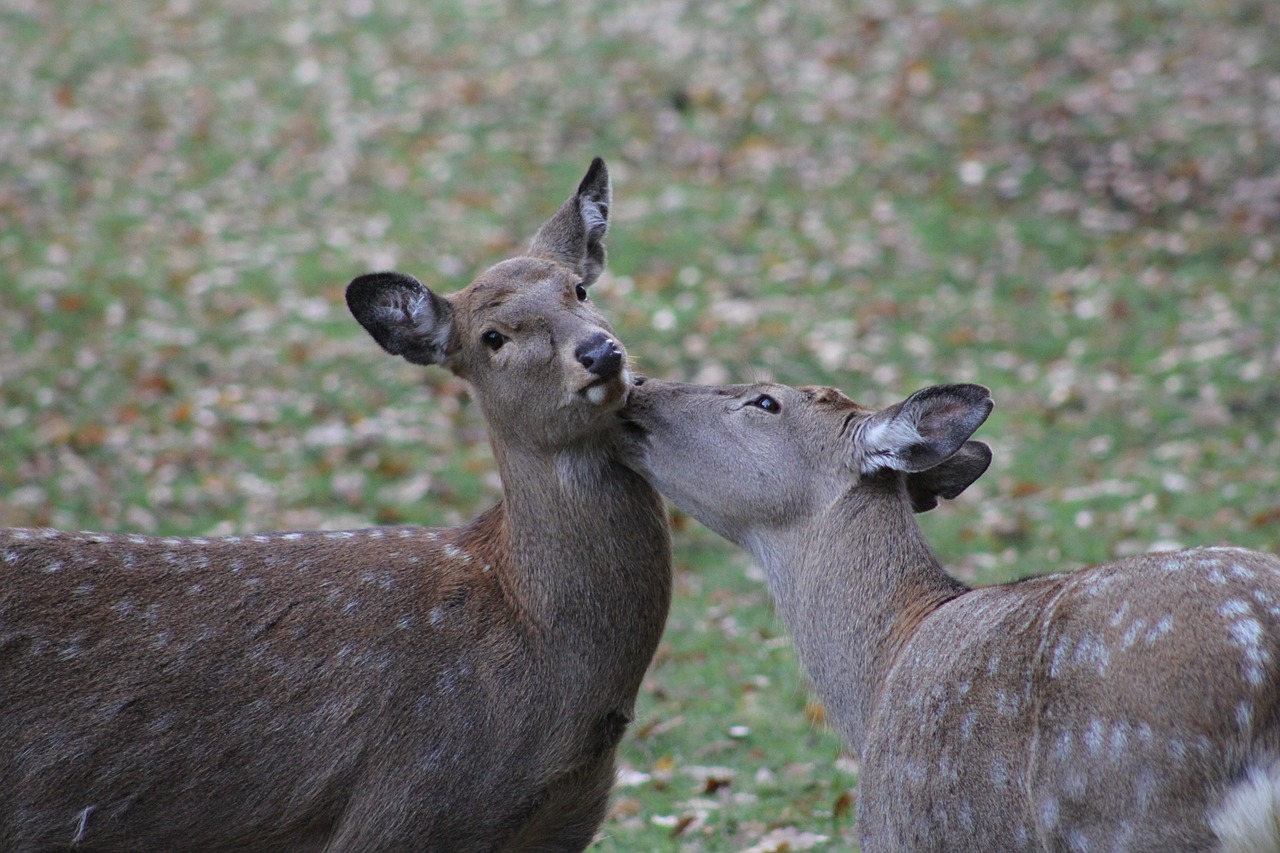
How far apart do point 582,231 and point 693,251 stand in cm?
919

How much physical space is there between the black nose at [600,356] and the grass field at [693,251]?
2250mm

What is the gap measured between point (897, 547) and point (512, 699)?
4.32ft

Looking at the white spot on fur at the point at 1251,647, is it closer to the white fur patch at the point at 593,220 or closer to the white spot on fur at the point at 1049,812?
the white spot on fur at the point at 1049,812

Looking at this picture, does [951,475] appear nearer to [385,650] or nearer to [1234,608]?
[1234,608]

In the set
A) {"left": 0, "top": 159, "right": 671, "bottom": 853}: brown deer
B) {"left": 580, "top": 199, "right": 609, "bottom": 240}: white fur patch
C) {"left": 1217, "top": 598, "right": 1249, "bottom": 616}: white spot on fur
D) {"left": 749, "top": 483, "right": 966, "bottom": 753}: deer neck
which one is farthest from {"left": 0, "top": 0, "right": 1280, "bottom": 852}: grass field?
{"left": 1217, "top": 598, "right": 1249, "bottom": 616}: white spot on fur

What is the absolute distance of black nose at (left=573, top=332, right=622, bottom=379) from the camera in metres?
5.03

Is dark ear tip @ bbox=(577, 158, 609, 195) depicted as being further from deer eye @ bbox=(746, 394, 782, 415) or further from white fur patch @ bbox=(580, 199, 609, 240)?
deer eye @ bbox=(746, 394, 782, 415)

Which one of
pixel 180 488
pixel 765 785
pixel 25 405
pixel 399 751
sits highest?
pixel 25 405

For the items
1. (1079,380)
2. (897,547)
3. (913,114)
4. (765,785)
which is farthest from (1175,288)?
(897,547)

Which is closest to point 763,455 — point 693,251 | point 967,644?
point 967,644

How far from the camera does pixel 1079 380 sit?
39.6ft

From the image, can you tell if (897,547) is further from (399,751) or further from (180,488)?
(180,488)

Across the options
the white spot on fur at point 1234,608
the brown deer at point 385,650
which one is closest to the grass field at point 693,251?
the brown deer at point 385,650

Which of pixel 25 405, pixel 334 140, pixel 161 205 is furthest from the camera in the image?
pixel 334 140
